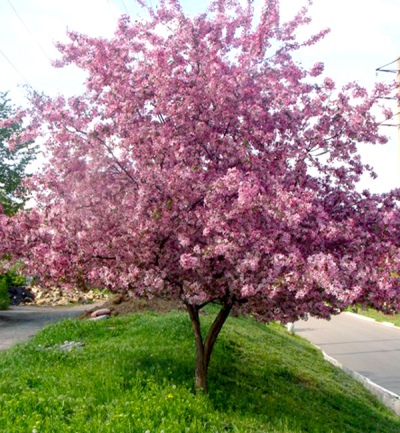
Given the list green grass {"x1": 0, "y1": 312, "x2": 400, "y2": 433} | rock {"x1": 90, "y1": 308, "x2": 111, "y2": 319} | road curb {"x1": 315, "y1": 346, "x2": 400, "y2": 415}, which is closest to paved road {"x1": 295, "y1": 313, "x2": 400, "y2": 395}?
road curb {"x1": 315, "y1": 346, "x2": 400, "y2": 415}

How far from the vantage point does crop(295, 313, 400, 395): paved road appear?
1655cm

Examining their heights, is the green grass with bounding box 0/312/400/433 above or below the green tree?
below

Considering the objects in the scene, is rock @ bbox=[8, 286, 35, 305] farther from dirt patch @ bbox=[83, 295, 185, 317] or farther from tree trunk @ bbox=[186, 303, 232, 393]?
tree trunk @ bbox=[186, 303, 232, 393]

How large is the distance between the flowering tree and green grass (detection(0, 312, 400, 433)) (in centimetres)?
142

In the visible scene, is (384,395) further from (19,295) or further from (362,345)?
(19,295)

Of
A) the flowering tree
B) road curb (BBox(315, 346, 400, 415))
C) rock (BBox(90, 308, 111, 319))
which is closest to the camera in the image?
the flowering tree

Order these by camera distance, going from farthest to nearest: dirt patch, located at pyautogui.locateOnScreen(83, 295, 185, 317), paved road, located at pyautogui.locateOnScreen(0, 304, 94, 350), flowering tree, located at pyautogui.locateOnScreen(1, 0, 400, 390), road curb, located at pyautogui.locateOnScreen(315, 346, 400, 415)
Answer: dirt patch, located at pyautogui.locateOnScreen(83, 295, 185, 317) → paved road, located at pyautogui.locateOnScreen(0, 304, 94, 350) → road curb, located at pyautogui.locateOnScreen(315, 346, 400, 415) → flowering tree, located at pyautogui.locateOnScreen(1, 0, 400, 390)

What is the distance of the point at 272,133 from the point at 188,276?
217 cm

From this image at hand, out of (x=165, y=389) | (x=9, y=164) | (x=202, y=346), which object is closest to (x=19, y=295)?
(x=9, y=164)

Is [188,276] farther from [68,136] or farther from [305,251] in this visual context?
[68,136]

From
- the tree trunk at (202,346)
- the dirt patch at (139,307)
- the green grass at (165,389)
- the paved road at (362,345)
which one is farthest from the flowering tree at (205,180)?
the dirt patch at (139,307)

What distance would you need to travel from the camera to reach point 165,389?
8.09m

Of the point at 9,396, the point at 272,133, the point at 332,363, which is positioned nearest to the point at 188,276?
the point at 272,133

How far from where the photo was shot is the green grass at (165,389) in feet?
23.2
